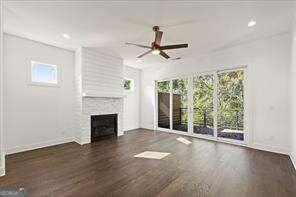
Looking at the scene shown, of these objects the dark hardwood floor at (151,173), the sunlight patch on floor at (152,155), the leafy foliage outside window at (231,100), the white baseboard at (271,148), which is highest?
the leafy foliage outside window at (231,100)

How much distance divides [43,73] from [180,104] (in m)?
4.90

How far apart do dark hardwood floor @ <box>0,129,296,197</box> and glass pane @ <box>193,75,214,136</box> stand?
1529mm

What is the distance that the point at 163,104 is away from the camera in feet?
26.3

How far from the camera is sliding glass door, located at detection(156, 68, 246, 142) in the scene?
218 inches

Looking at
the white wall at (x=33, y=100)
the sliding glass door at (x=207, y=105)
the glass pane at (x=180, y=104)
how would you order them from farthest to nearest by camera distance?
the glass pane at (x=180, y=104)
the sliding glass door at (x=207, y=105)
the white wall at (x=33, y=100)

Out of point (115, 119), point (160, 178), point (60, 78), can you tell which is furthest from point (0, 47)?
point (115, 119)

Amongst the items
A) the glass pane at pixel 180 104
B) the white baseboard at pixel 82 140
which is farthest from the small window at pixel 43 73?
the glass pane at pixel 180 104

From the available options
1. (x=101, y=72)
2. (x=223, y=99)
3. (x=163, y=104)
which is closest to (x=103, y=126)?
(x=101, y=72)

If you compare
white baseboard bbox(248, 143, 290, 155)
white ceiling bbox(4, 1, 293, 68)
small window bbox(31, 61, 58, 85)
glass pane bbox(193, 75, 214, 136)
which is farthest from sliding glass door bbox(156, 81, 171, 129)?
small window bbox(31, 61, 58, 85)

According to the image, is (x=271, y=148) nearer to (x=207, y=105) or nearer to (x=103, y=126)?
(x=207, y=105)

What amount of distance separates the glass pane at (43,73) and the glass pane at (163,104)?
430 centimetres

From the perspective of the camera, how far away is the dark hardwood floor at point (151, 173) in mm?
2615

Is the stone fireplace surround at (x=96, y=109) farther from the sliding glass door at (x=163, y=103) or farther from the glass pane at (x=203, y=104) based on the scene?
the glass pane at (x=203, y=104)

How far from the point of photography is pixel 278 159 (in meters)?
3.99
